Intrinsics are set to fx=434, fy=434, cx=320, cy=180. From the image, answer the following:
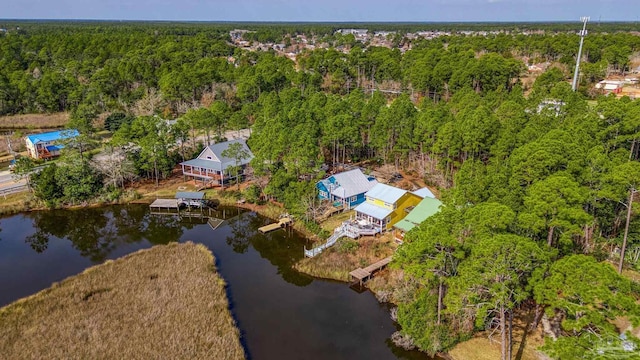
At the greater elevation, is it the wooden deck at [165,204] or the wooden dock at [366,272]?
the wooden deck at [165,204]

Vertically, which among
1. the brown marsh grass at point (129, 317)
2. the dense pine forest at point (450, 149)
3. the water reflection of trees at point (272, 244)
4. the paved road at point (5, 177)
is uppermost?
the dense pine forest at point (450, 149)

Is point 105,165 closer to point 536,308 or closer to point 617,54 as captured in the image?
point 536,308

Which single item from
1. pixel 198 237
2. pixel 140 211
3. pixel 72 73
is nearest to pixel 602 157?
pixel 198 237

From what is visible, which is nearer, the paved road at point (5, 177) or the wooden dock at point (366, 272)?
the wooden dock at point (366, 272)

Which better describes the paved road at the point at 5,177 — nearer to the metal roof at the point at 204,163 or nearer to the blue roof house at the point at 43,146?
the blue roof house at the point at 43,146

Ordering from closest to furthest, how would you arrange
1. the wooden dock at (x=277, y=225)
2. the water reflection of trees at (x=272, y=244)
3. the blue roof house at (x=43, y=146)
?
1. the water reflection of trees at (x=272, y=244)
2. the wooden dock at (x=277, y=225)
3. the blue roof house at (x=43, y=146)

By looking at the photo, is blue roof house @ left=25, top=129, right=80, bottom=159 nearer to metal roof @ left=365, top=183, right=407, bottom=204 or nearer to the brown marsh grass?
the brown marsh grass

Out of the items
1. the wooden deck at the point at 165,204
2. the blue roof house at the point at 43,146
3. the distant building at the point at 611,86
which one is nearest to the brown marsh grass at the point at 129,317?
the wooden deck at the point at 165,204
